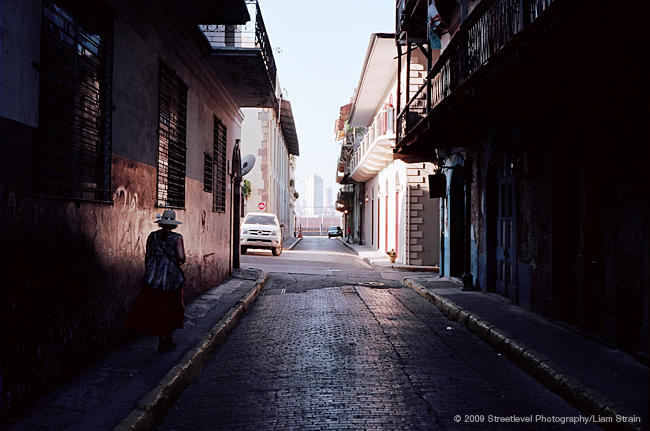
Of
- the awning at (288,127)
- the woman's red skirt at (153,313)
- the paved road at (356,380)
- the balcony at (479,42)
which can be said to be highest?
the awning at (288,127)

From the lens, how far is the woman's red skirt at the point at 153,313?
586 centimetres

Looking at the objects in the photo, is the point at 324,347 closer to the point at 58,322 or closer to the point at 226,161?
the point at 58,322

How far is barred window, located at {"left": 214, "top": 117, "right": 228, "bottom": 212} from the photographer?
40.9 feet

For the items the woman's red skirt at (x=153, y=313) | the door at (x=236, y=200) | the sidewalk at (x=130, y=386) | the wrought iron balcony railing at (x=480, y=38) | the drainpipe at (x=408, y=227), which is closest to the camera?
the sidewalk at (x=130, y=386)

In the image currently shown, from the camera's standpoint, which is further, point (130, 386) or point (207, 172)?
point (207, 172)

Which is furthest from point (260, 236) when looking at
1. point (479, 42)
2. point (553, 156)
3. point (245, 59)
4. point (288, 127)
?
point (288, 127)

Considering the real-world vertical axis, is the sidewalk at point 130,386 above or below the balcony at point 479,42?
below

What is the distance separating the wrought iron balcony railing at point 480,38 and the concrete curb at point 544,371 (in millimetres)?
3556

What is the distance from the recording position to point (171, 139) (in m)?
8.68

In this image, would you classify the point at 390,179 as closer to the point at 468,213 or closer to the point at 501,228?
the point at 468,213

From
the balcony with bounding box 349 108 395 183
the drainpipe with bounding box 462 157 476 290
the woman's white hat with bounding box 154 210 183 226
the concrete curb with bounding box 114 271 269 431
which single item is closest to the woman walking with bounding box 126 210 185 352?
the woman's white hat with bounding box 154 210 183 226

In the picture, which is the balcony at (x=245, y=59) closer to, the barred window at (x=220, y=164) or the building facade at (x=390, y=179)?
the barred window at (x=220, y=164)

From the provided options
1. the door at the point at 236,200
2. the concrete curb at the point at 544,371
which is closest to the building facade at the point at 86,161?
the concrete curb at the point at 544,371

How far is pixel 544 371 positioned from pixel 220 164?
9.13m
